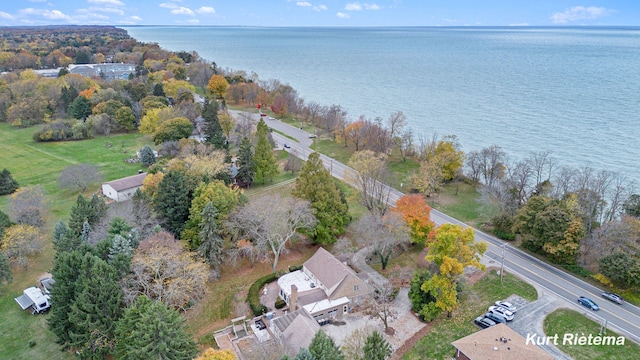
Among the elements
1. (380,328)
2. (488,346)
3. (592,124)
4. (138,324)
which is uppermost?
(592,124)

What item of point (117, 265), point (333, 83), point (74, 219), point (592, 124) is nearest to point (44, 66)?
point (333, 83)

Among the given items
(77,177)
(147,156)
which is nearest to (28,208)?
(77,177)

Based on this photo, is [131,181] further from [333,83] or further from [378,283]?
[333,83]

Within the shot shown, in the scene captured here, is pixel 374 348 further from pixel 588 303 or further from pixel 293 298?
pixel 588 303

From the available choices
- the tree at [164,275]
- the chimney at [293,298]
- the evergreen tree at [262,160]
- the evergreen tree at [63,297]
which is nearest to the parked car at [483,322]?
the chimney at [293,298]

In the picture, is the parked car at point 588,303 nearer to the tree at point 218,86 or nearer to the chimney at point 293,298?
the chimney at point 293,298

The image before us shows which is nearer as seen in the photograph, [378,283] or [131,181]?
[378,283]

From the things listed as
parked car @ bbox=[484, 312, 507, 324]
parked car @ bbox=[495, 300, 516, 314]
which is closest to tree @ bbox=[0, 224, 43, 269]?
parked car @ bbox=[484, 312, 507, 324]
